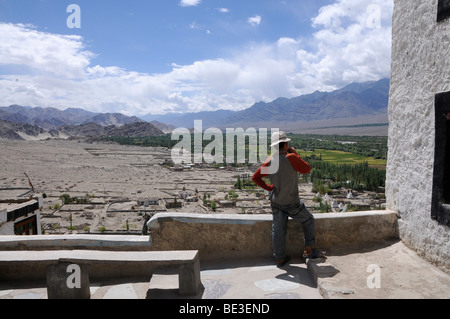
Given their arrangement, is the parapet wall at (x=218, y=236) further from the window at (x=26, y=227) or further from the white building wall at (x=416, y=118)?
the window at (x=26, y=227)

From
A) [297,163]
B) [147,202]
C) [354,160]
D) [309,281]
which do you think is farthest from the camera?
[354,160]

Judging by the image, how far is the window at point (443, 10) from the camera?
330 cm

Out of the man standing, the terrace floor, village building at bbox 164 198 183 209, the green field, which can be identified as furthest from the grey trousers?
the green field

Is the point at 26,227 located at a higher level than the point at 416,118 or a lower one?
lower

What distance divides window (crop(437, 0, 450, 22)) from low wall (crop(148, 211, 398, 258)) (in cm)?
233

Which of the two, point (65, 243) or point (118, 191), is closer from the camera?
point (65, 243)

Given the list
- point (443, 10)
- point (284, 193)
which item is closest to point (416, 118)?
point (443, 10)

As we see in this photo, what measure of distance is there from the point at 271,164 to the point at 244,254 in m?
1.21

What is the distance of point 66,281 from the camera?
311 cm

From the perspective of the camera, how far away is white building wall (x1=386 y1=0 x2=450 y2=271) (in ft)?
11.4

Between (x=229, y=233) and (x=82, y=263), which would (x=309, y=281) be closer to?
(x=229, y=233)

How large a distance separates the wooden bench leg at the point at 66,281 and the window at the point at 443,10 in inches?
162

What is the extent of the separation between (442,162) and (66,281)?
372cm
